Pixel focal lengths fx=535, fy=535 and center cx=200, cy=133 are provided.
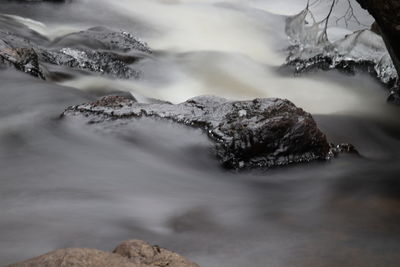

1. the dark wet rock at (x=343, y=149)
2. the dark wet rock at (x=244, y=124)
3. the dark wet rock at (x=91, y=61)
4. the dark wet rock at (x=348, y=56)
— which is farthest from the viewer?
the dark wet rock at (x=348, y=56)

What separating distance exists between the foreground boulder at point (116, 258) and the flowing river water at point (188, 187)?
30.2 inches

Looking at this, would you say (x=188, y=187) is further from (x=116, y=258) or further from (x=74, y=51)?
(x=74, y=51)

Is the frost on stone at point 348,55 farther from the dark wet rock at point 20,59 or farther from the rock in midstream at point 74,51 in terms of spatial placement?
the dark wet rock at point 20,59

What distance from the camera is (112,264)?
2410mm

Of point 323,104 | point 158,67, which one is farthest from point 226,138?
point 158,67

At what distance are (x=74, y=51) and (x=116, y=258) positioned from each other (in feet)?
23.1

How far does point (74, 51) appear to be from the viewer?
9000 millimetres

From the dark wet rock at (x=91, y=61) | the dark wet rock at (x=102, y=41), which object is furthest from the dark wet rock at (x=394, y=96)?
the dark wet rock at (x=102, y=41)

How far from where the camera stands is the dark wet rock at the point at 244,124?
527 cm

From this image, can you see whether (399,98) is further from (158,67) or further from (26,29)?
(26,29)

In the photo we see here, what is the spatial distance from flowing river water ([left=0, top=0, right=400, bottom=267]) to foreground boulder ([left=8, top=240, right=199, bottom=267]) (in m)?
0.77

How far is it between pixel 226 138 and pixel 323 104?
3.77m

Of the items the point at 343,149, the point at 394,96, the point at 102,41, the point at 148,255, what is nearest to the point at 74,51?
the point at 102,41

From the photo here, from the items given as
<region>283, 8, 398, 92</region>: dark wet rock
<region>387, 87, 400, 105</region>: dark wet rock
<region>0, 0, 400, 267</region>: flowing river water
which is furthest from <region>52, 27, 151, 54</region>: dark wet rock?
<region>387, 87, 400, 105</region>: dark wet rock
